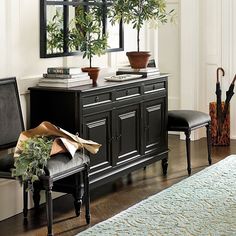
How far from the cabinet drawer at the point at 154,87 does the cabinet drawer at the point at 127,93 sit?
0.15 m

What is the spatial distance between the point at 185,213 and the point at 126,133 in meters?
0.96

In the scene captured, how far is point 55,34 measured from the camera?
5051 millimetres

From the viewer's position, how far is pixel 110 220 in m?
4.49

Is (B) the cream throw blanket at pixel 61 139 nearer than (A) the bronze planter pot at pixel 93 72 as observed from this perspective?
Yes

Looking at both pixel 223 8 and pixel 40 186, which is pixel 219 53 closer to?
pixel 223 8

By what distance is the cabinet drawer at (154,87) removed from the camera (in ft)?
18.3

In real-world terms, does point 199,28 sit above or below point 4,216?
above

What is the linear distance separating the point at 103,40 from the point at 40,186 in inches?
48.7

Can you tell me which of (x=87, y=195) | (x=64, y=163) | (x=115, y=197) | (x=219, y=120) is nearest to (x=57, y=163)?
(x=64, y=163)

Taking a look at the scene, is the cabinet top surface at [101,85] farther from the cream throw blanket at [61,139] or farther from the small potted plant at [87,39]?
the cream throw blanket at [61,139]

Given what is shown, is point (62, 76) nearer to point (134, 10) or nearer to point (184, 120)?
point (134, 10)

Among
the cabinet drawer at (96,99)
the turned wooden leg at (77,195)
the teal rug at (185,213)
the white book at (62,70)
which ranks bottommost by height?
the teal rug at (185,213)

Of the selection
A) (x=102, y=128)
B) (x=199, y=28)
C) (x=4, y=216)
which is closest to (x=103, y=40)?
(x=102, y=128)

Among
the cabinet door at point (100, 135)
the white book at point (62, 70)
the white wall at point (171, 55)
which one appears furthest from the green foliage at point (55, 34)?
the white wall at point (171, 55)
